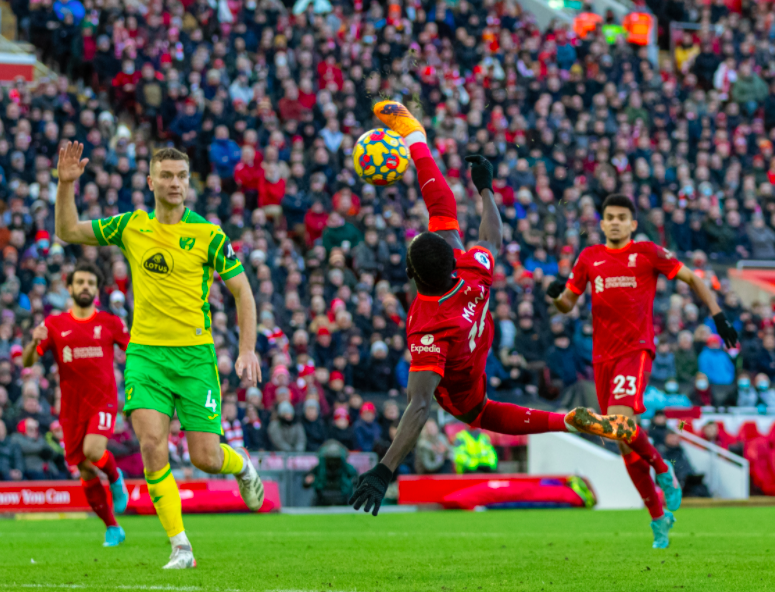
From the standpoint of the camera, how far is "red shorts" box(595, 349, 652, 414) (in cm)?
961

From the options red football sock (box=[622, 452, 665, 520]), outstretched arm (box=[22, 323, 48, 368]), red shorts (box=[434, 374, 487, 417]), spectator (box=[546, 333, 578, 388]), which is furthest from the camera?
spectator (box=[546, 333, 578, 388])

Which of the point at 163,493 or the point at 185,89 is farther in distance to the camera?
the point at 185,89

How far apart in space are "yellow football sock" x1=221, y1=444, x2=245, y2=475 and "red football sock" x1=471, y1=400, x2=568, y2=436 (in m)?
1.77

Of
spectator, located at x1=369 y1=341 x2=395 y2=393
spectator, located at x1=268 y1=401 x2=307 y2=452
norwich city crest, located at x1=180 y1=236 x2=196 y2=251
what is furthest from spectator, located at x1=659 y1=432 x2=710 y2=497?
norwich city crest, located at x1=180 y1=236 x2=196 y2=251

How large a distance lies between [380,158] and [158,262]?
1.85 meters

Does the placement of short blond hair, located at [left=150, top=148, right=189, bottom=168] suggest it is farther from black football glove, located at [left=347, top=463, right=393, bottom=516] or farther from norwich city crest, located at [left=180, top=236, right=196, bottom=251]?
black football glove, located at [left=347, top=463, right=393, bottom=516]

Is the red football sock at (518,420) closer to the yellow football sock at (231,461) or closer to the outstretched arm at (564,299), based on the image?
the yellow football sock at (231,461)

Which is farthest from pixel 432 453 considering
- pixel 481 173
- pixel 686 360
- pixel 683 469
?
pixel 481 173

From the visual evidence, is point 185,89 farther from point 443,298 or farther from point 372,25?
point 443,298

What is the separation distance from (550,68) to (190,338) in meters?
19.7

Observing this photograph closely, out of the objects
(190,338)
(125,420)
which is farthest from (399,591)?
(125,420)

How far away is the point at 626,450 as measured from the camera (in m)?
9.88

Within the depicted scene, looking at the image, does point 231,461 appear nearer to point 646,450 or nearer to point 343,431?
point 646,450

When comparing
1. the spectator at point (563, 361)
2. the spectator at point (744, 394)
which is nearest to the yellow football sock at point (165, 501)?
the spectator at point (563, 361)
